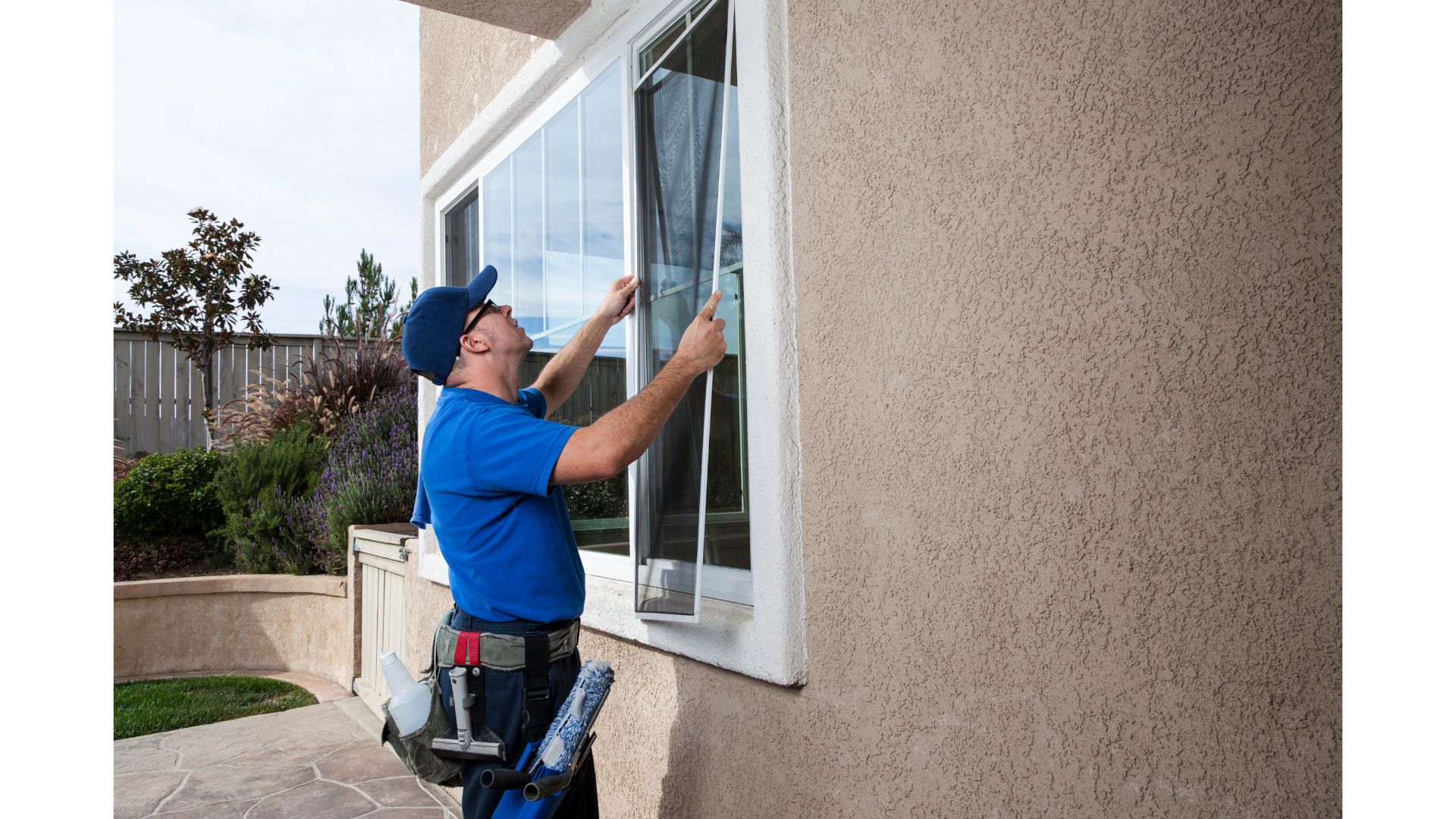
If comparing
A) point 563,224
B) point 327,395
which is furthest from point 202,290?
point 563,224

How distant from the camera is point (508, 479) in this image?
201 cm

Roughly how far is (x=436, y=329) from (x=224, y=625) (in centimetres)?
611

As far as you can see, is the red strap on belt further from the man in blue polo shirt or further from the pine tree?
the pine tree

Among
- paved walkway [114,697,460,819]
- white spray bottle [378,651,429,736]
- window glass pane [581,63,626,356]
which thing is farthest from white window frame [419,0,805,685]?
paved walkway [114,697,460,819]

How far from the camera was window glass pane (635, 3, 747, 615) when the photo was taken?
238cm

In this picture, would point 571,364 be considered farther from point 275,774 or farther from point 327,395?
point 327,395

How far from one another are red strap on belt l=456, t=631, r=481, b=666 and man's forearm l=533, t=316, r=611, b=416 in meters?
0.84

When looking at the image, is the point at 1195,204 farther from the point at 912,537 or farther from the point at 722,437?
the point at 722,437

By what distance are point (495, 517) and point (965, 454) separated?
1.22m

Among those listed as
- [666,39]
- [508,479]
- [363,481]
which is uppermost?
[666,39]

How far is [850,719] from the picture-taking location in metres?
1.83

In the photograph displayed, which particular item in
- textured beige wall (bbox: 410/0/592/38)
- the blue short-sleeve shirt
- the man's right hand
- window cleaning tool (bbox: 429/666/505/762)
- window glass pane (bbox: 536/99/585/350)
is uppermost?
textured beige wall (bbox: 410/0/592/38)

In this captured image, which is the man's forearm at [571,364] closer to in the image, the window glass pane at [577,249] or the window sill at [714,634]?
the window glass pane at [577,249]

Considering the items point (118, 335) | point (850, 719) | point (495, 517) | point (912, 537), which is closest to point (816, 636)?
point (850, 719)
